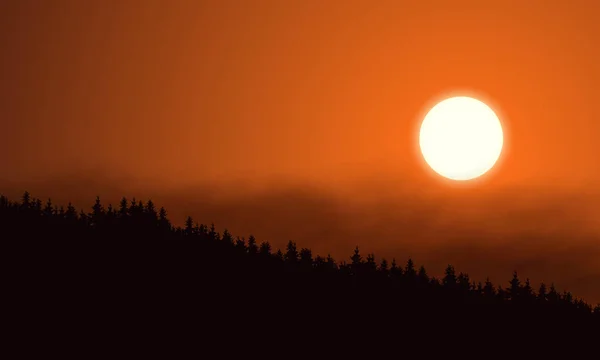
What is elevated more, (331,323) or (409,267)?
(409,267)

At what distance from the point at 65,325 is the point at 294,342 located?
2824cm

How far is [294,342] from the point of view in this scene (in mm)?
146750

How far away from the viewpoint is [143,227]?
16538 centimetres

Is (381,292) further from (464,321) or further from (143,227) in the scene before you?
(143,227)

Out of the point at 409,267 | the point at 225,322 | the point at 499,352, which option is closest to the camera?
the point at 225,322

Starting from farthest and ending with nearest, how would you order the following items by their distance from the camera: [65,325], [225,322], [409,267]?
[409,267], [225,322], [65,325]

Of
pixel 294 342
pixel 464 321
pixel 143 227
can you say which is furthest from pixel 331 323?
pixel 143 227

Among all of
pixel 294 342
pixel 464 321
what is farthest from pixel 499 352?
pixel 294 342

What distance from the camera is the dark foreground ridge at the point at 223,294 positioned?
144 m

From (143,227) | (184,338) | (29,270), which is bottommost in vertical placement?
(184,338)

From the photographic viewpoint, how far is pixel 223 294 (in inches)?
6029

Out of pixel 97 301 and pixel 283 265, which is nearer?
pixel 97 301

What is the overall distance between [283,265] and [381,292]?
14.1 meters

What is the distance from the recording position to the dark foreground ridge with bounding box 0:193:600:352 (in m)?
144
